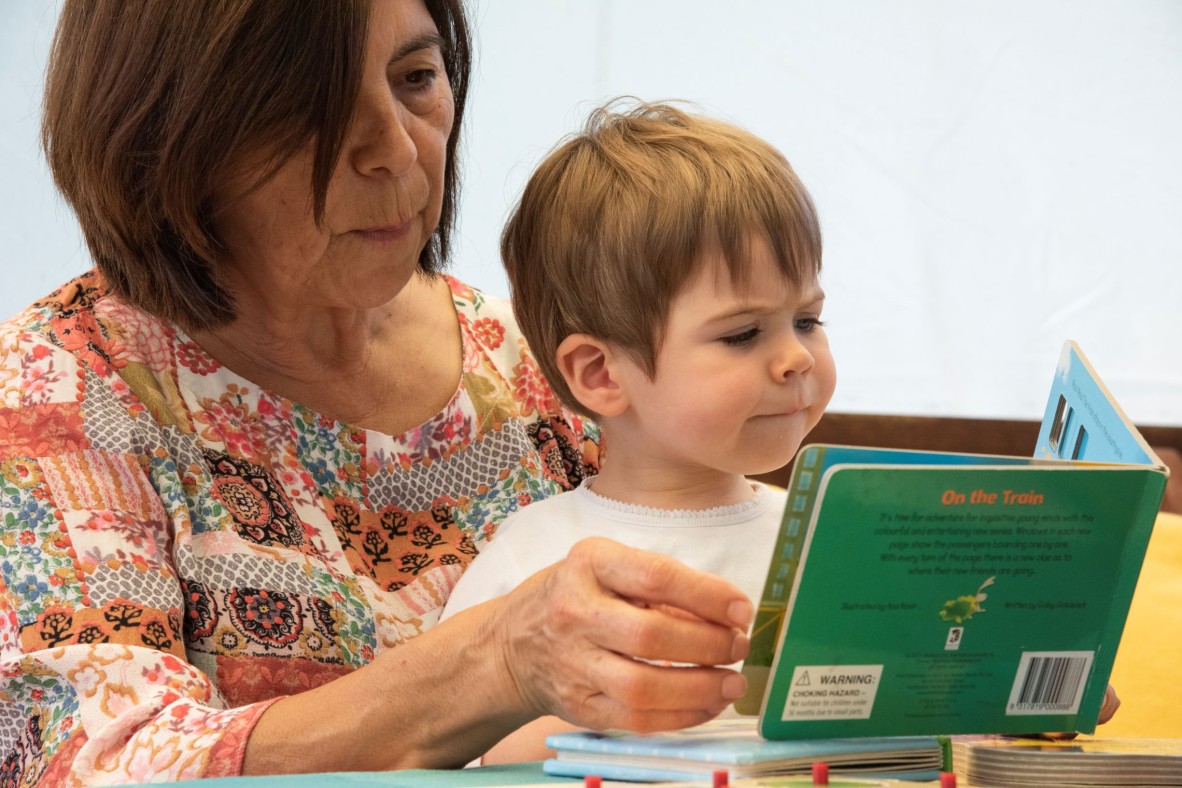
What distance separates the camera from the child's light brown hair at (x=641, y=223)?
130 cm

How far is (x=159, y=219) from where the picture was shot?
1374mm

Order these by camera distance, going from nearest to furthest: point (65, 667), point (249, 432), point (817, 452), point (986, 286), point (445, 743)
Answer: point (817, 452)
point (445, 743)
point (65, 667)
point (249, 432)
point (986, 286)

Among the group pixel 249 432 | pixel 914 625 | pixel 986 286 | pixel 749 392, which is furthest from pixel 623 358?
pixel 986 286

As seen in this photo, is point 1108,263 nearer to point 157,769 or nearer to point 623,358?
point 623,358

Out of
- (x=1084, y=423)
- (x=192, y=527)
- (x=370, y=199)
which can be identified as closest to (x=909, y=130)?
(x=370, y=199)

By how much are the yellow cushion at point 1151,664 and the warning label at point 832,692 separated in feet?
3.14

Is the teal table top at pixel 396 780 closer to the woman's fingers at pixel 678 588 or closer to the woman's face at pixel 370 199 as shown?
the woman's fingers at pixel 678 588

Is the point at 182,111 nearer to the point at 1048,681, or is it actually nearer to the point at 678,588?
the point at 678,588

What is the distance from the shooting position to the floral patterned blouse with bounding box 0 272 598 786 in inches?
45.8

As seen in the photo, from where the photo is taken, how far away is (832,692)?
87 centimetres

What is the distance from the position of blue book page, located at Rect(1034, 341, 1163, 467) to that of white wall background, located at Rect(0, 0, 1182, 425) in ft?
5.62

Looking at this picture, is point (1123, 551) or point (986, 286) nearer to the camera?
point (1123, 551)

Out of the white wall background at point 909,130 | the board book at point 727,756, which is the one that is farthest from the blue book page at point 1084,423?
the white wall background at point 909,130

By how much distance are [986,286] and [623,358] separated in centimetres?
175
